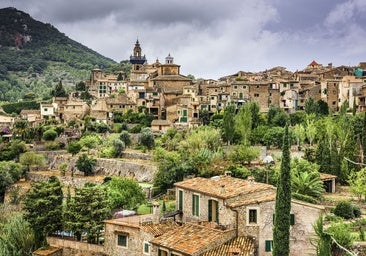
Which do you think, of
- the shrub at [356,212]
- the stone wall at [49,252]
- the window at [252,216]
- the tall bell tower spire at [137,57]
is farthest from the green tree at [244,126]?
the tall bell tower spire at [137,57]

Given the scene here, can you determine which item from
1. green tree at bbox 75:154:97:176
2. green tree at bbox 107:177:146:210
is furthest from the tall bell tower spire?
green tree at bbox 107:177:146:210

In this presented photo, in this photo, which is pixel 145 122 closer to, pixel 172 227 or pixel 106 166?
pixel 106 166

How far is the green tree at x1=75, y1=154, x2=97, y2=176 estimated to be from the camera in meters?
54.2

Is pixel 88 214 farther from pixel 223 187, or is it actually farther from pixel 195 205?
pixel 223 187

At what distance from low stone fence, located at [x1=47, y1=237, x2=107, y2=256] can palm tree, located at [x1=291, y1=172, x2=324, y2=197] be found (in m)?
13.8

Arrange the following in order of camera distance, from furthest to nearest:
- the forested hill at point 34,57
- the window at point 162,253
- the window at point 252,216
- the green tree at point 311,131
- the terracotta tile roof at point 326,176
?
1. the forested hill at point 34,57
2. the green tree at point 311,131
3. the terracotta tile roof at point 326,176
4. the window at point 252,216
5. the window at point 162,253

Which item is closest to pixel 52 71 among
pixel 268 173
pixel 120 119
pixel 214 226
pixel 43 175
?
pixel 120 119

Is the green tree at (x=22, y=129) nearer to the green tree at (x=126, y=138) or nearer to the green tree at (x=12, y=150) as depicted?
the green tree at (x=12, y=150)

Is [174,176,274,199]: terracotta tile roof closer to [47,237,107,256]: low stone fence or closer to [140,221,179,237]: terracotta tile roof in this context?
[140,221,179,237]: terracotta tile roof

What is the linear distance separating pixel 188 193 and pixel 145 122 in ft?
126

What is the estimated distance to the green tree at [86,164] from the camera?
5422 centimetres

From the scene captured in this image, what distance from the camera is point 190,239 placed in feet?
78.6

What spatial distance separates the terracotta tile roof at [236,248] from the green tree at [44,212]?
12.9 metres

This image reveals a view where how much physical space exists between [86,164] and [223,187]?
3015cm
